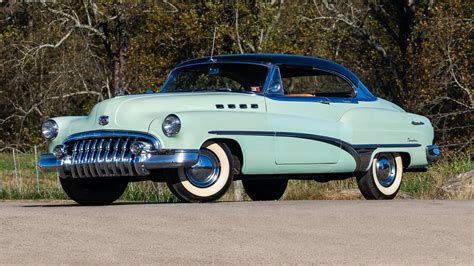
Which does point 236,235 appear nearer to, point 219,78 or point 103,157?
point 103,157

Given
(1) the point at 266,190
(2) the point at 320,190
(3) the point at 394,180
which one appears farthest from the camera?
(2) the point at 320,190

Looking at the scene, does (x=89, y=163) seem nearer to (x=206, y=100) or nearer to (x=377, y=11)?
(x=206, y=100)

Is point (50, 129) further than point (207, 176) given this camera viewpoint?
Yes

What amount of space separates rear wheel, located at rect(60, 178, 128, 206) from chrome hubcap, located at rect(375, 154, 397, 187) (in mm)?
2873

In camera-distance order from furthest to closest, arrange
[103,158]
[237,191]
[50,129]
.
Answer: [237,191] → [50,129] → [103,158]

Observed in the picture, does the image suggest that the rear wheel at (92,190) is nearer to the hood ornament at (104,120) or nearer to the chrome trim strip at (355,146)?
the hood ornament at (104,120)

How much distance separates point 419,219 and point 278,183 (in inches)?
185

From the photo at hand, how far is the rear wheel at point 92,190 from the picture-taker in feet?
42.2

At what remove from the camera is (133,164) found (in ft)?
38.0

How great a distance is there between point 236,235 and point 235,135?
10.00ft

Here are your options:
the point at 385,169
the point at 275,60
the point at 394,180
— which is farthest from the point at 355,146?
the point at 275,60

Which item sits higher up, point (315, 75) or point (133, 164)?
point (315, 75)

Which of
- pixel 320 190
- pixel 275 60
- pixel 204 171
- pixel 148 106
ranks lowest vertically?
pixel 320 190

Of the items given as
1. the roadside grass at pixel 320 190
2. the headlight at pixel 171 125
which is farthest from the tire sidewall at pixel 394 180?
the headlight at pixel 171 125
